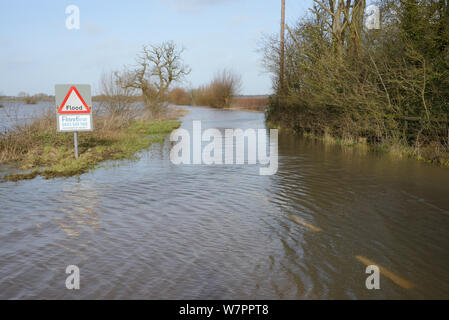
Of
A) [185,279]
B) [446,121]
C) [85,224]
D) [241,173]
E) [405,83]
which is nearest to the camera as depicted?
[185,279]

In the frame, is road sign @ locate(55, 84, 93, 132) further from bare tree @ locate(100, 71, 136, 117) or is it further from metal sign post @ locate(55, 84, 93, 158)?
bare tree @ locate(100, 71, 136, 117)

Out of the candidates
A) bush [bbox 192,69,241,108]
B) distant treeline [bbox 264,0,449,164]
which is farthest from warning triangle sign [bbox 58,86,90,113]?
bush [bbox 192,69,241,108]

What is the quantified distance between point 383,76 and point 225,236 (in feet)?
36.5

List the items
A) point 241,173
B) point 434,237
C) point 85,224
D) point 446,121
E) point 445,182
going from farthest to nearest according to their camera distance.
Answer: point 446,121, point 241,173, point 445,182, point 85,224, point 434,237

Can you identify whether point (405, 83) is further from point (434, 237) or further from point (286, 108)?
point (286, 108)

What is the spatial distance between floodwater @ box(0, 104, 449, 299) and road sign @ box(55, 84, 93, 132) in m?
2.42

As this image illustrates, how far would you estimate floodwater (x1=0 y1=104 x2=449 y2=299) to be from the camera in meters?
3.98

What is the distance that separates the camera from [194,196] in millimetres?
7797

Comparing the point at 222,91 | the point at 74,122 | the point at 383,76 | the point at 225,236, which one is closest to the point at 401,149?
the point at 383,76

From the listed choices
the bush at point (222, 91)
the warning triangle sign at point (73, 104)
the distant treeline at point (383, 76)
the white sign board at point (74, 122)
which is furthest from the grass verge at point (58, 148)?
the bush at point (222, 91)

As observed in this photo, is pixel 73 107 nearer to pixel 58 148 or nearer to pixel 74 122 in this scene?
pixel 74 122

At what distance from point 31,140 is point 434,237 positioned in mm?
12367

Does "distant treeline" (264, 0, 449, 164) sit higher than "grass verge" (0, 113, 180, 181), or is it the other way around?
"distant treeline" (264, 0, 449, 164)
